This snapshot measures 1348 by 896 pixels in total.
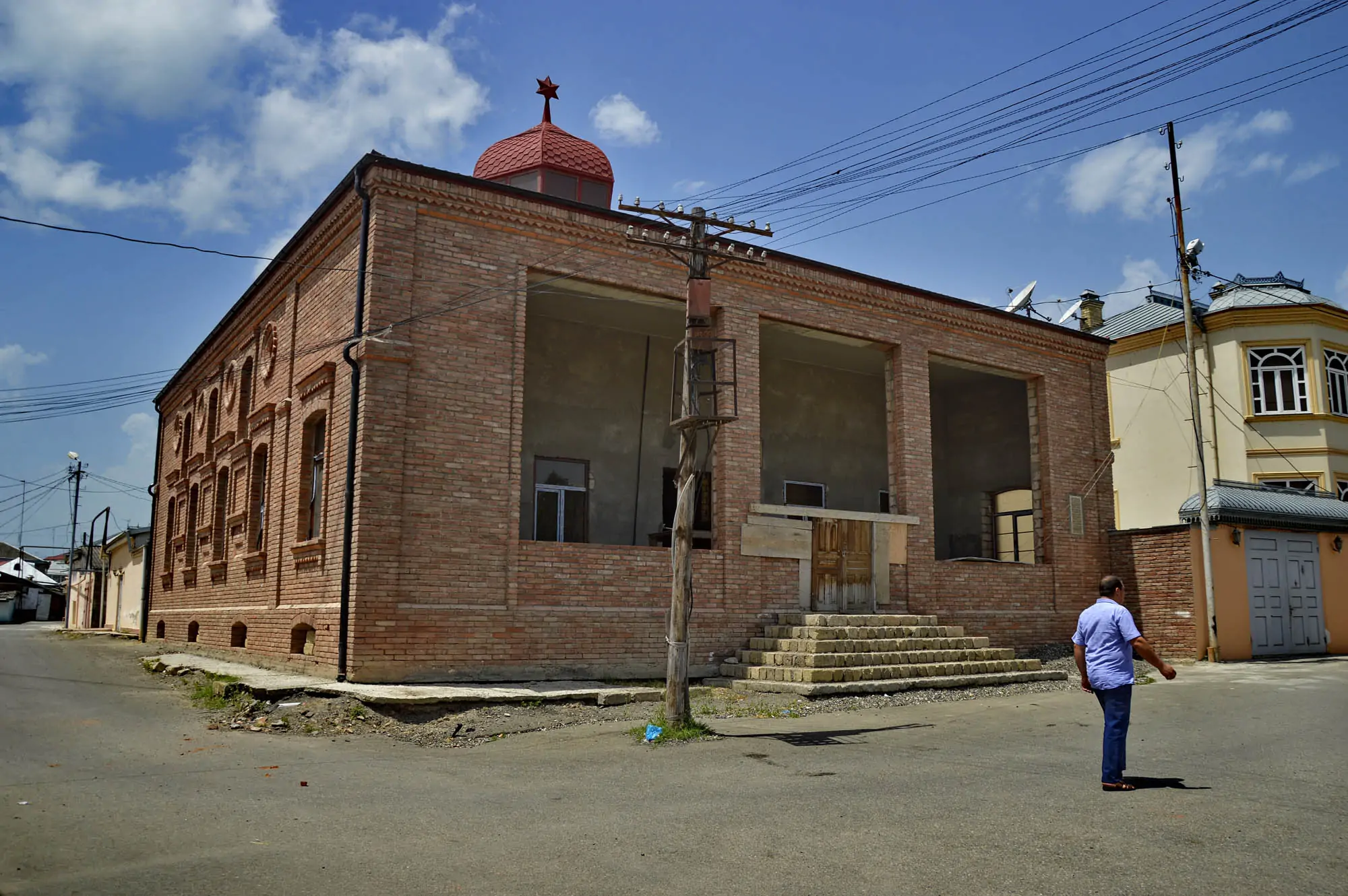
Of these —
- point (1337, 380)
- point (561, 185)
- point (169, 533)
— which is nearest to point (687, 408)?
point (561, 185)

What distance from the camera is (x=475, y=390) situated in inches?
523

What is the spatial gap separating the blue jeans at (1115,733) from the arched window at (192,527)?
67.8ft

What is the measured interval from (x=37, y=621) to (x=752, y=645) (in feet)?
199

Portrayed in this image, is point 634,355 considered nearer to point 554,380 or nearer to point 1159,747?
point 554,380

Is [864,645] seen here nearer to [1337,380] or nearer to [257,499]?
[257,499]

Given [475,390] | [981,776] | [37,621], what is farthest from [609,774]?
[37,621]

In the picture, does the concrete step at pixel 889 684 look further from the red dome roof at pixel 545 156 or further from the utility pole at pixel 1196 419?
the red dome roof at pixel 545 156

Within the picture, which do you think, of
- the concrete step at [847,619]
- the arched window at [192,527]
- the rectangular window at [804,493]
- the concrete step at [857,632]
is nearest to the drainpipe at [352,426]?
the concrete step at [857,632]

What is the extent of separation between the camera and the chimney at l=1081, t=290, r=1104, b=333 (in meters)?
32.8

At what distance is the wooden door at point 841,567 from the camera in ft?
52.7

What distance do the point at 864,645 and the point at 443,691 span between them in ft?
20.0

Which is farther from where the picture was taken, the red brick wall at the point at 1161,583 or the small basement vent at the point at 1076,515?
the small basement vent at the point at 1076,515

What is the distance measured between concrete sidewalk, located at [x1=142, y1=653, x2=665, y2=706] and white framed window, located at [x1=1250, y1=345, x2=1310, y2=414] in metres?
22.0

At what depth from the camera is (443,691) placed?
11547mm
